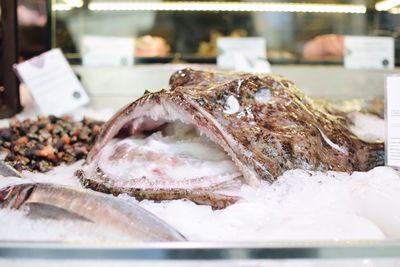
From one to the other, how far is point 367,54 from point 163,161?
2699 mm

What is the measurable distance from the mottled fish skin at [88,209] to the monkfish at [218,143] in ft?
1.29

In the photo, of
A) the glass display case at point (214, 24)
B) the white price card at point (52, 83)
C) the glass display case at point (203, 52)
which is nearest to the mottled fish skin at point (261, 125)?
the glass display case at point (203, 52)

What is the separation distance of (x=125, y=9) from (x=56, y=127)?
472cm

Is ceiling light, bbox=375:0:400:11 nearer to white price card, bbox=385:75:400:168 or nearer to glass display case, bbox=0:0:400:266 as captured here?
glass display case, bbox=0:0:400:266

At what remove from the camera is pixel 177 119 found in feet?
6.13

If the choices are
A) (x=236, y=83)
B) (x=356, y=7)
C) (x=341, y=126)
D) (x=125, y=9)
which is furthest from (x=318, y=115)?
(x=125, y=9)

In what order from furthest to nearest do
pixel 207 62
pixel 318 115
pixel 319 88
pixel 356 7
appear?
pixel 356 7 < pixel 207 62 < pixel 319 88 < pixel 318 115

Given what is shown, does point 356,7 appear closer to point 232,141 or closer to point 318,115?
point 318,115

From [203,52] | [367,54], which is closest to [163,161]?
[367,54]

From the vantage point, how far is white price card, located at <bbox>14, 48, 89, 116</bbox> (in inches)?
127

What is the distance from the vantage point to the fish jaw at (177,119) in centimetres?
172

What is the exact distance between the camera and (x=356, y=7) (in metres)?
6.40

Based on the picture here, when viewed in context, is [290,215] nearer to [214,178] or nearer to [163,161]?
[214,178]

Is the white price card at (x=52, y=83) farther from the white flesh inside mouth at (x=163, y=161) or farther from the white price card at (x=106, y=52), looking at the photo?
the white flesh inside mouth at (x=163, y=161)
